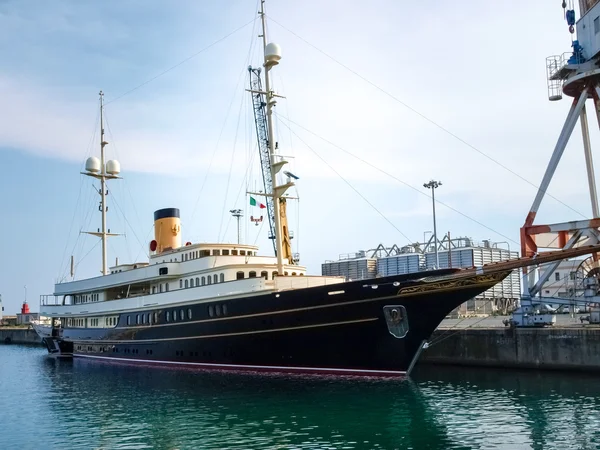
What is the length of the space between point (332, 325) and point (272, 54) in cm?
1564

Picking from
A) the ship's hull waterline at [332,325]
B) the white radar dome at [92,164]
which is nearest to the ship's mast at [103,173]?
the white radar dome at [92,164]

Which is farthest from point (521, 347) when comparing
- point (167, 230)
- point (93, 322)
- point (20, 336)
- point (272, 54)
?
point (20, 336)

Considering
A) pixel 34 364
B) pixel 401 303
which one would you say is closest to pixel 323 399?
pixel 401 303

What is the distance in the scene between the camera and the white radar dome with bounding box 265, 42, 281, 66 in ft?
106

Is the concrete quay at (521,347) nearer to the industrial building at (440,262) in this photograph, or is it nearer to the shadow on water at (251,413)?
the shadow on water at (251,413)

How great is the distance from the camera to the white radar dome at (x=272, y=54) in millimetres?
32406

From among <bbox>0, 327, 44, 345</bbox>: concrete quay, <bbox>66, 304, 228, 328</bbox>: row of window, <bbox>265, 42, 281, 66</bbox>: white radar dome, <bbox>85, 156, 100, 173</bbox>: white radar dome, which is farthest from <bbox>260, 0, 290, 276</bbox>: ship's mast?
<bbox>0, 327, 44, 345</bbox>: concrete quay

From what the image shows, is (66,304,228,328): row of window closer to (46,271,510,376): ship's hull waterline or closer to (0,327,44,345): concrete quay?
(46,271,510,376): ship's hull waterline

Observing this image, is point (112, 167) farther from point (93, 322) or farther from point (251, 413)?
point (251, 413)

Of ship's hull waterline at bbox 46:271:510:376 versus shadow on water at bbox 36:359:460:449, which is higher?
ship's hull waterline at bbox 46:271:510:376

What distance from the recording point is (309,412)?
19.7m

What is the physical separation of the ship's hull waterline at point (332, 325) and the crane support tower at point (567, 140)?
7661 mm

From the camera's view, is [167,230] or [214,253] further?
[167,230]

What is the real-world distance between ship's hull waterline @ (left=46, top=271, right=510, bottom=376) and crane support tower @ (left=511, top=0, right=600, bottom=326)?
7661mm
